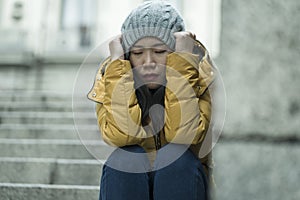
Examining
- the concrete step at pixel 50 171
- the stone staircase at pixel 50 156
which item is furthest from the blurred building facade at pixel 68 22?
the concrete step at pixel 50 171

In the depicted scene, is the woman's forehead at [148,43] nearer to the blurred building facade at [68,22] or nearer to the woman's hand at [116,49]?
the woman's hand at [116,49]

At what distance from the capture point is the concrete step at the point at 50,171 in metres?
3.06

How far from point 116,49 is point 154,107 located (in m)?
0.31

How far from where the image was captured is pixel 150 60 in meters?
2.09

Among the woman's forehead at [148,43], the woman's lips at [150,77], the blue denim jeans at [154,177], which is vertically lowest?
the blue denim jeans at [154,177]

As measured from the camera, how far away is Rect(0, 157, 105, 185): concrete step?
3.06 metres

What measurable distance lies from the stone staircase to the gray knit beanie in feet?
1.83

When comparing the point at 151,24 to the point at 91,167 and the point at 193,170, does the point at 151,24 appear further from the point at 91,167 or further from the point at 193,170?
the point at 91,167

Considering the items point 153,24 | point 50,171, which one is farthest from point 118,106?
point 50,171

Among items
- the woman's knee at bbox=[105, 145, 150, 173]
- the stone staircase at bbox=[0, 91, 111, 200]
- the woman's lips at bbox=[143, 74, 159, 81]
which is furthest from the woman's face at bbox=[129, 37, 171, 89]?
the stone staircase at bbox=[0, 91, 111, 200]

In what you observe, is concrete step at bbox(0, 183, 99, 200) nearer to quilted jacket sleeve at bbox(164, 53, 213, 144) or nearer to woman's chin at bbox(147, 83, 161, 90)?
woman's chin at bbox(147, 83, 161, 90)

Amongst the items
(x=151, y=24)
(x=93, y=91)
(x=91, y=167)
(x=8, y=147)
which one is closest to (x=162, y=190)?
(x=93, y=91)

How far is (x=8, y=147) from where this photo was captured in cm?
363

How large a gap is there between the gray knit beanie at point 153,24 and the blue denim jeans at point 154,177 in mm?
493
